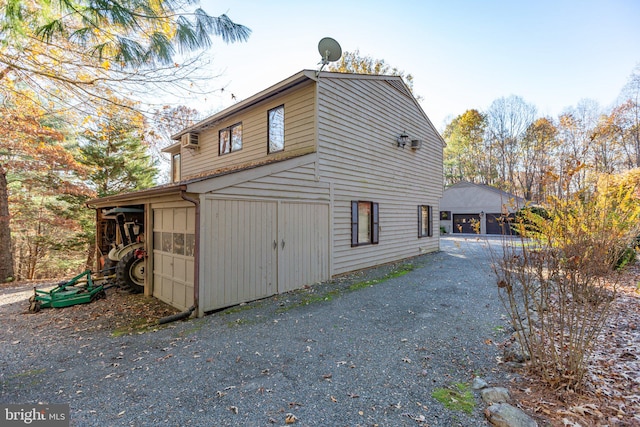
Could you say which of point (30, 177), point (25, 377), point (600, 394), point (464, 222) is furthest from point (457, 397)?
point (464, 222)

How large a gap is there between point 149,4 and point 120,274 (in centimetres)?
589

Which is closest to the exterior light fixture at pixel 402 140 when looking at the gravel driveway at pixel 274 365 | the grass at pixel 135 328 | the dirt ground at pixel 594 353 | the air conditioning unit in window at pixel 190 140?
the gravel driveway at pixel 274 365

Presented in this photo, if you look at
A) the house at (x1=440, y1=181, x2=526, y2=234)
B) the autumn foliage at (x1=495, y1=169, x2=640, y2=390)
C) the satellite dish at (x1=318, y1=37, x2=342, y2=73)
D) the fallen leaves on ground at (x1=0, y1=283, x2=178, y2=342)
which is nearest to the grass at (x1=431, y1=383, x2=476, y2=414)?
the autumn foliage at (x1=495, y1=169, x2=640, y2=390)

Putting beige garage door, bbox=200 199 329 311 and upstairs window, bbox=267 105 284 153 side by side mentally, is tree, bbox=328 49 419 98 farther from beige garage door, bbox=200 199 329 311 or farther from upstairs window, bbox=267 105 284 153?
beige garage door, bbox=200 199 329 311

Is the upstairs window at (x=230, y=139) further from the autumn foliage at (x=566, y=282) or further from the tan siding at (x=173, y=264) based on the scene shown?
the autumn foliage at (x=566, y=282)

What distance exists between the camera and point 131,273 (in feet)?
22.6

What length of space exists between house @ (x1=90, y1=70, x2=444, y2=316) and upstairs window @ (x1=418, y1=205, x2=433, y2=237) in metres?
0.09

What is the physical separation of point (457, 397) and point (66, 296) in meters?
7.70

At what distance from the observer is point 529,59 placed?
436 inches

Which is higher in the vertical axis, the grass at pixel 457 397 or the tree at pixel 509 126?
the tree at pixel 509 126

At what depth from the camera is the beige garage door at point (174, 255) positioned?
5.25 metres

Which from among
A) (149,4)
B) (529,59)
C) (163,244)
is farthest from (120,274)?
(529,59)

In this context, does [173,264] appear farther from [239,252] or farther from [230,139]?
[230,139]

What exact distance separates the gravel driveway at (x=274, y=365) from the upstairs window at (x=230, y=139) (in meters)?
6.04
